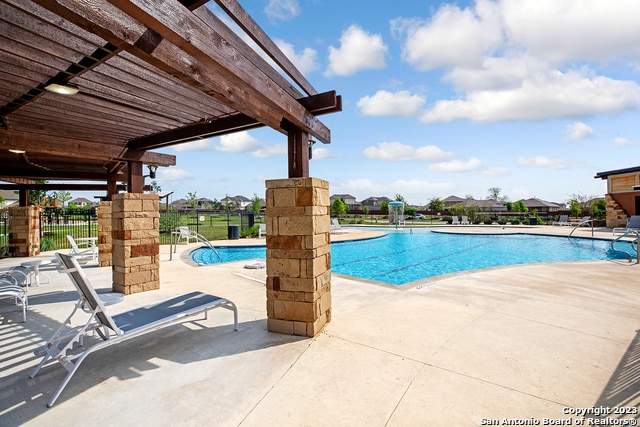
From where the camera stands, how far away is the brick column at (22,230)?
10.4 metres

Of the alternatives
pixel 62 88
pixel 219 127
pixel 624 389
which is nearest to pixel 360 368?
pixel 624 389

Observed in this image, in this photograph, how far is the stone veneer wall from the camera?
2041 cm

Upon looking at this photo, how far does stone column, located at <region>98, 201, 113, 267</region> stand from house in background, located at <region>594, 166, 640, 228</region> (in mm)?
28195

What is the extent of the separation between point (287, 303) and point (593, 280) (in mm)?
6533

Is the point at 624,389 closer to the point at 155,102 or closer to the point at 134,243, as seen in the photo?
the point at 155,102

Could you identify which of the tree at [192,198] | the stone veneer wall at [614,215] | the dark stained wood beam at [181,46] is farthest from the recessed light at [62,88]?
the tree at [192,198]

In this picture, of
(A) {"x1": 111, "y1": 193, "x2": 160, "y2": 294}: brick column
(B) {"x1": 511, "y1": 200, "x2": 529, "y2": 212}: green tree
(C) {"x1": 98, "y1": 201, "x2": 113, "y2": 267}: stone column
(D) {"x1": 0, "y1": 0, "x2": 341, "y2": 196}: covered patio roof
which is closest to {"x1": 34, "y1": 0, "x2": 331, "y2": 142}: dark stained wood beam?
(D) {"x1": 0, "y1": 0, "x2": 341, "y2": 196}: covered patio roof

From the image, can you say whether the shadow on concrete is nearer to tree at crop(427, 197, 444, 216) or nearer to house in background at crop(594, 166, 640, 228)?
house in background at crop(594, 166, 640, 228)

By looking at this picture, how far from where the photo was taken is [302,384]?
2.61 metres

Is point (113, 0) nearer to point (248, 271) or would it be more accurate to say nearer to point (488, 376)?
point (488, 376)

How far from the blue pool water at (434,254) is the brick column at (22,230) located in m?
5.39

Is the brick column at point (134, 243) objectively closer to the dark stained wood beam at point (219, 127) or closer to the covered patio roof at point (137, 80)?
the covered patio roof at point (137, 80)

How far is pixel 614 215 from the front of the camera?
20859mm

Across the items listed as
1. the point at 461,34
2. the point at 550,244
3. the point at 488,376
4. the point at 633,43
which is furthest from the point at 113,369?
the point at 550,244
